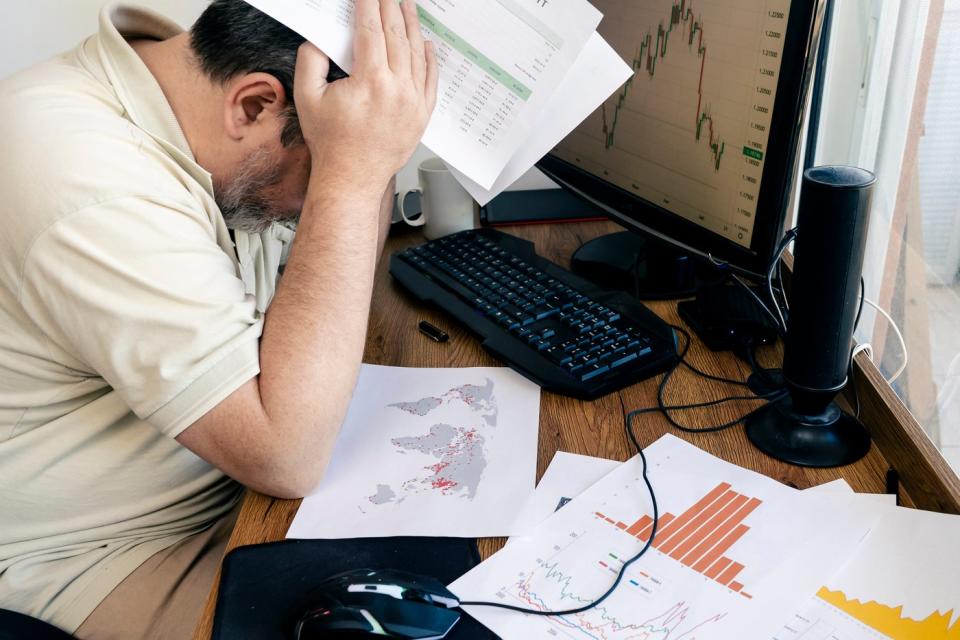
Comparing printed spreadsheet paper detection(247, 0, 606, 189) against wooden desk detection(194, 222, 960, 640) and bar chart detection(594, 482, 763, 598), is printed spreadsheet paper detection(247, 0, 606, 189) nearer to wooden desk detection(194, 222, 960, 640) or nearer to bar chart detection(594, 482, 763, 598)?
wooden desk detection(194, 222, 960, 640)

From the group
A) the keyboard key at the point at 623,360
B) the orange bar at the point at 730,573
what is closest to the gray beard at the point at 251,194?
the keyboard key at the point at 623,360

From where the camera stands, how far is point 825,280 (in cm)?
77

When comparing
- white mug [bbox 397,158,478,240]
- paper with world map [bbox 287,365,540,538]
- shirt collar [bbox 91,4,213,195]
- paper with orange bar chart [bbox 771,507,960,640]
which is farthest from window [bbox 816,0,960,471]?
shirt collar [bbox 91,4,213,195]

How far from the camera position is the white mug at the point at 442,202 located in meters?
1.38

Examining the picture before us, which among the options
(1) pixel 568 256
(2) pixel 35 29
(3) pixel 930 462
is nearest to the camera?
(3) pixel 930 462

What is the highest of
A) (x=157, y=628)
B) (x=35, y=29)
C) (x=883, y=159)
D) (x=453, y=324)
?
(x=35, y=29)

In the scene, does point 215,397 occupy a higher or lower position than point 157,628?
higher

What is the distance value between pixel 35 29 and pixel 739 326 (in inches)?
59.2

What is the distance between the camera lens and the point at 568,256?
1336 mm

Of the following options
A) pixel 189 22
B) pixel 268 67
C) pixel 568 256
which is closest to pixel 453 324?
pixel 568 256

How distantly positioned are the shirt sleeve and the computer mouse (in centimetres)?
26

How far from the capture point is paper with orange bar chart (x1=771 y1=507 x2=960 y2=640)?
1.98ft

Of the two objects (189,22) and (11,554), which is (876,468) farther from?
(189,22)

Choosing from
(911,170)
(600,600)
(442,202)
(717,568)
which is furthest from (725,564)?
(442,202)
